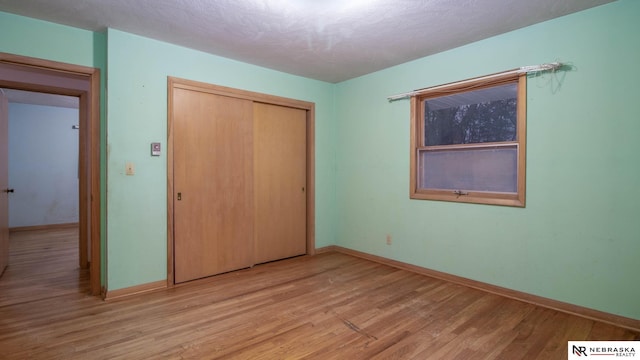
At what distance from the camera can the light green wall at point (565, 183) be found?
7.73 feet

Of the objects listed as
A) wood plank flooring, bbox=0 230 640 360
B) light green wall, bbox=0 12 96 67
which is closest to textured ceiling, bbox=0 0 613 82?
light green wall, bbox=0 12 96 67

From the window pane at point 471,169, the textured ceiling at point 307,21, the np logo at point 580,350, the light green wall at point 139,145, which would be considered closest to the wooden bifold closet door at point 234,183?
the light green wall at point 139,145

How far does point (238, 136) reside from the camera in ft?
12.2

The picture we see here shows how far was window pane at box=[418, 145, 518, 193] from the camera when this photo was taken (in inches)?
118

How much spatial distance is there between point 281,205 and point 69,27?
2826 mm

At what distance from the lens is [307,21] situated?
268 centimetres

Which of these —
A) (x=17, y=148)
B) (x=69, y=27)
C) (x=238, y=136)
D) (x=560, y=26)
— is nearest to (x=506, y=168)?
(x=560, y=26)

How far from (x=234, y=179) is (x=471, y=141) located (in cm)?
266

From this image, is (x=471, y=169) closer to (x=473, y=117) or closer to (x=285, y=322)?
(x=473, y=117)

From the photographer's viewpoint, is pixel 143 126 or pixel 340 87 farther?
pixel 340 87

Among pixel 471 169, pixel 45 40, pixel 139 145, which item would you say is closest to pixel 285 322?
pixel 139 145

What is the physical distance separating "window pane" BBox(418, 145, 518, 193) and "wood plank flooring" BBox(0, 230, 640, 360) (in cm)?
106

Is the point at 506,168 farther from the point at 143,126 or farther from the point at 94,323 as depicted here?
the point at 94,323

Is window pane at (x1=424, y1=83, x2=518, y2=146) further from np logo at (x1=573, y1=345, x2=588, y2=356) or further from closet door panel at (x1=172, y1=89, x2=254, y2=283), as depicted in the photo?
closet door panel at (x1=172, y1=89, x2=254, y2=283)
